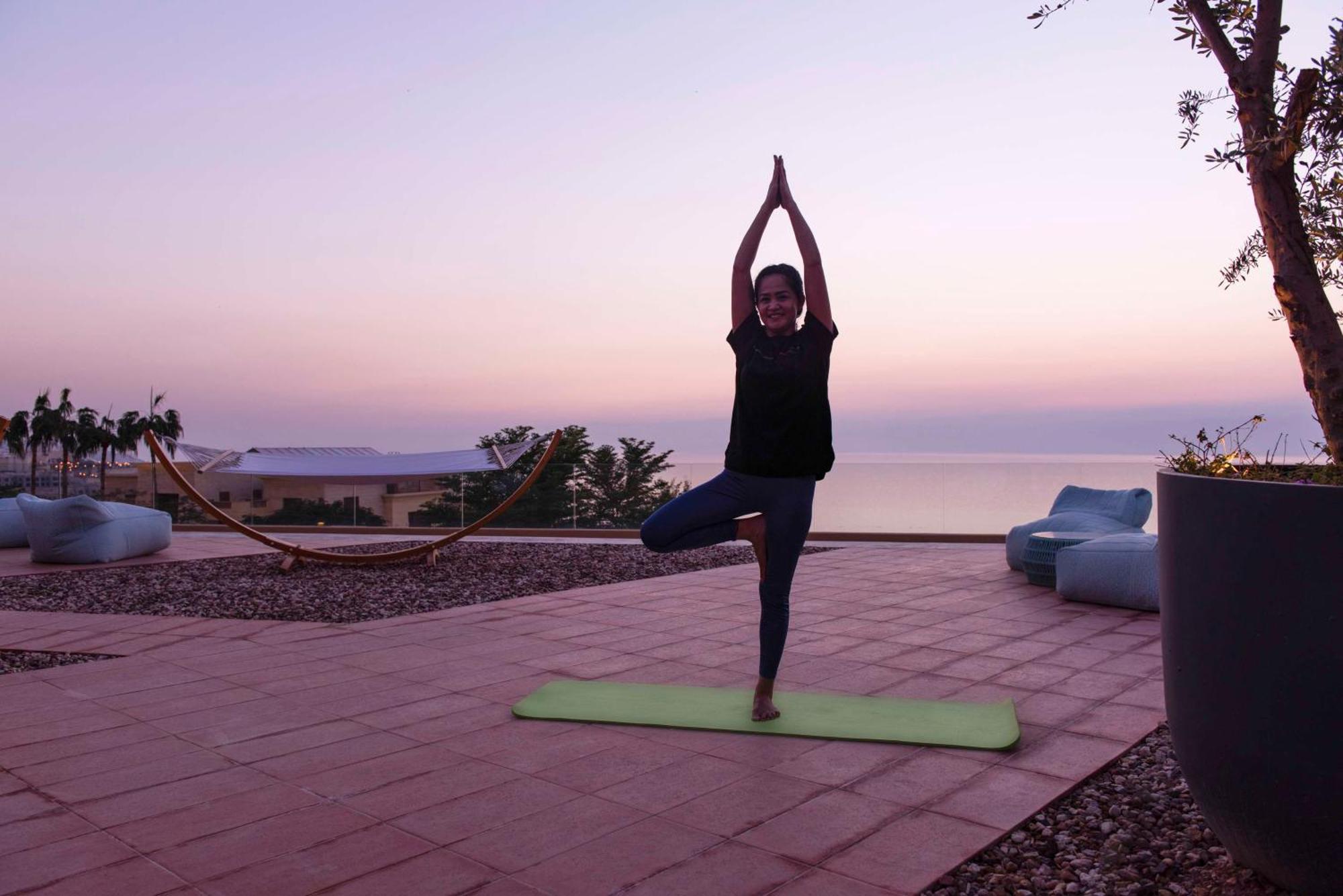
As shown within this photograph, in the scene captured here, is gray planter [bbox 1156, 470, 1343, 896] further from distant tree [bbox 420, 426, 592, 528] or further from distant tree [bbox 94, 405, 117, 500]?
distant tree [bbox 94, 405, 117, 500]

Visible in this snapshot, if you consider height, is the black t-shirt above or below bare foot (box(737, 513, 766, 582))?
above

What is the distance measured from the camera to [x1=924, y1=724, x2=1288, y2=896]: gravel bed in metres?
1.65

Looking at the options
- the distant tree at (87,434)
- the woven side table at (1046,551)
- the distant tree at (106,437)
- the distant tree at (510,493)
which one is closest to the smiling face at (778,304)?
the woven side table at (1046,551)

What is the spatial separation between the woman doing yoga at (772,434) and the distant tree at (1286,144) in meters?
1.13

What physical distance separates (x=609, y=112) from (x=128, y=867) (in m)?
8.08

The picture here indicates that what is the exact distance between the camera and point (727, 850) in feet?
5.96

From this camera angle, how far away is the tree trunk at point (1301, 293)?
162cm

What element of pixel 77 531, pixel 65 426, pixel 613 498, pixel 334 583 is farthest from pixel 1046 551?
pixel 65 426

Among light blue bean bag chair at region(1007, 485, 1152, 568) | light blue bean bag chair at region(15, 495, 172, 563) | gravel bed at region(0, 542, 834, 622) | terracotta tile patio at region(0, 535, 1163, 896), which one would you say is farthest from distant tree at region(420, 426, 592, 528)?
terracotta tile patio at region(0, 535, 1163, 896)

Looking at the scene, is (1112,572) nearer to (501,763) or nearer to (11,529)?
(501,763)

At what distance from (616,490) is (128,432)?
34576 mm

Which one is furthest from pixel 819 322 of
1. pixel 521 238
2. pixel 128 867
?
pixel 521 238

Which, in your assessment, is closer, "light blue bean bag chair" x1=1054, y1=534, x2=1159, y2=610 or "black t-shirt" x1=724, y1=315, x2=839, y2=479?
"black t-shirt" x1=724, y1=315, x2=839, y2=479

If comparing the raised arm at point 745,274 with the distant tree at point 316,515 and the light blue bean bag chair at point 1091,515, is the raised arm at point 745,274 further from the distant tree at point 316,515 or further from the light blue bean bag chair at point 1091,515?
the distant tree at point 316,515
